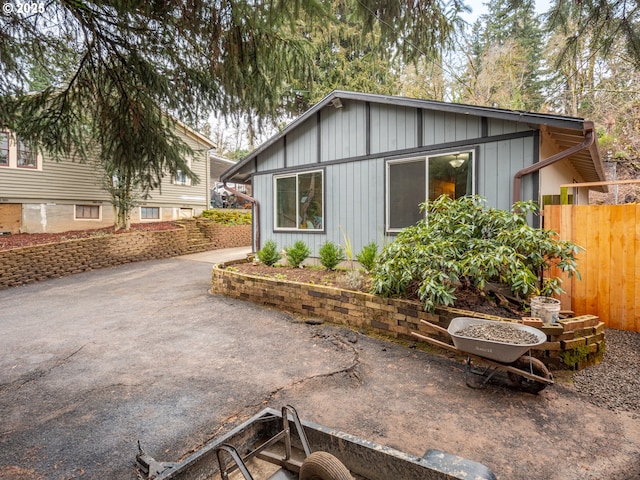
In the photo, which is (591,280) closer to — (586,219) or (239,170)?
(586,219)

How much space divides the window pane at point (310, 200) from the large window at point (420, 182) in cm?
177

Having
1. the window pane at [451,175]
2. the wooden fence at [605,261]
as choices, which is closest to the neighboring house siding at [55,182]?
the window pane at [451,175]

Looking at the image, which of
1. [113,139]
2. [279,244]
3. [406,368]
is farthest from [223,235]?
[406,368]

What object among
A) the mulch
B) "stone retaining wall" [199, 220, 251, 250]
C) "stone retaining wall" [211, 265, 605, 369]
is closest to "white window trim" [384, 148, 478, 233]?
"stone retaining wall" [211, 265, 605, 369]

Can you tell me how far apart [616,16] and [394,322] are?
12.8 ft

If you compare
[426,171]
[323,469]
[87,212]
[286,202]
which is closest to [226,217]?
[87,212]

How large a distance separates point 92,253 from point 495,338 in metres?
11.1

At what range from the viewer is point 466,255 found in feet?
→ 12.9

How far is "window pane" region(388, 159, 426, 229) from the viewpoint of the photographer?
20.7 feet

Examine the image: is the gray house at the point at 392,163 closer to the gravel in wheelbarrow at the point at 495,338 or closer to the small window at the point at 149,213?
the gravel in wheelbarrow at the point at 495,338

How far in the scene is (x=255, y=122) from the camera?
153 inches

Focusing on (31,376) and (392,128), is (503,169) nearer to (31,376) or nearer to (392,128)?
(392,128)

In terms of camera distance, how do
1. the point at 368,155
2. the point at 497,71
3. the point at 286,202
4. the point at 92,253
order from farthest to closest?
the point at 497,71
the point at 92,253
the point at 286,202
the point at 368,155

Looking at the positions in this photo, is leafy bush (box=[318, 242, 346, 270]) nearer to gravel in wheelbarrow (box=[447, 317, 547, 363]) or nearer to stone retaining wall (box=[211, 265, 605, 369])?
stone retaining wall (box=[211, 265, 605, 369])
